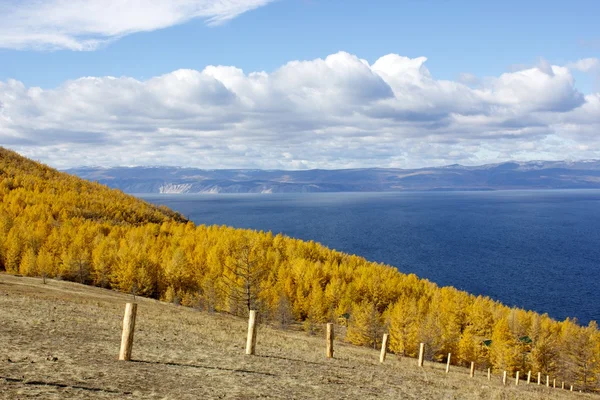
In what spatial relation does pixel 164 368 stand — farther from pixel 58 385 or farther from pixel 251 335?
pixel 251 335

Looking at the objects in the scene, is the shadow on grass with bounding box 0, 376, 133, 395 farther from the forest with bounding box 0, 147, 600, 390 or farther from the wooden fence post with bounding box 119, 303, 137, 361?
the forest with bounding box 0, 147, 600, 390

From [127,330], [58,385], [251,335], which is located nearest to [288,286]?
[251,335]

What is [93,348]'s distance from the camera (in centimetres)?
2116

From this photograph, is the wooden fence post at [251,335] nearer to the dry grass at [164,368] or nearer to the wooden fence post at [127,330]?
the dry grass at [164,368]

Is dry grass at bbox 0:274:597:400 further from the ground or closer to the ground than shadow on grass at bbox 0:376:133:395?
closer to the ground

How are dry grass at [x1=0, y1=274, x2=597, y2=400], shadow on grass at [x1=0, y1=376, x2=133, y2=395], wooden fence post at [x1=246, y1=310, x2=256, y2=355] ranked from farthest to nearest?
wooden fence post at [x1=246, y1=310, x2=256, y2=355], dry grass at [x1=0, y1=274, x2=597, y2=400], shadow on grass at [x1=0, y1=376, x2=133, y2=395]

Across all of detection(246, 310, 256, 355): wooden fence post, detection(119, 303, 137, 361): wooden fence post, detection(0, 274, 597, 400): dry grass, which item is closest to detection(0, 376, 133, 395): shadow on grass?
detection(0, 274, 597, 400): dry grass

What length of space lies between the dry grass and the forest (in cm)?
3837

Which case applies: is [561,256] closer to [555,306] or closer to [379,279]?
[555,306]

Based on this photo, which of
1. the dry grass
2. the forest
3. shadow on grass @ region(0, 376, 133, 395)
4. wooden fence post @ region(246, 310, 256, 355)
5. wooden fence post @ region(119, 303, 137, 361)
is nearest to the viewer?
shadow on grass @ region(0, 376, 133, 395)

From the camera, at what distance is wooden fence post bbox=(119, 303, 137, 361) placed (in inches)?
754

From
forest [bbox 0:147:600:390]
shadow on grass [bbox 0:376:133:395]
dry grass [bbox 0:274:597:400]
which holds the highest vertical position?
shadow on grass [bbox 0:376:133:395]

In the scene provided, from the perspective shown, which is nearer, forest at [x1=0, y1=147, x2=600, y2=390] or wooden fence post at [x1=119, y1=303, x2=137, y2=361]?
wooden fence post at [x1=119, y1=303, x2=137, y2=361]

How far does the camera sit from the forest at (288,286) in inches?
3258
